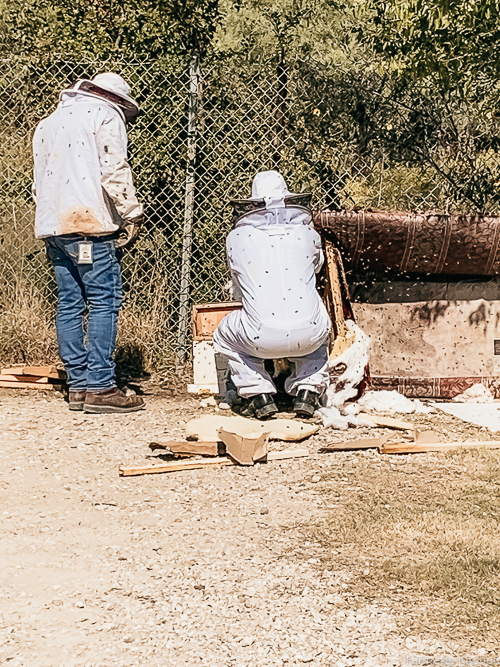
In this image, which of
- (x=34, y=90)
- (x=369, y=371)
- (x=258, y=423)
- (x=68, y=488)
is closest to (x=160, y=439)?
(x=258, y=423)

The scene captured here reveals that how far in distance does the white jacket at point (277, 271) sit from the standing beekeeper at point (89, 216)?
2.53 ft

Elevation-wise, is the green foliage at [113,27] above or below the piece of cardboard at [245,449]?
above

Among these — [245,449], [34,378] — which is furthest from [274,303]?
[34,378]

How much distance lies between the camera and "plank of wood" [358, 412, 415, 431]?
20.7 ft

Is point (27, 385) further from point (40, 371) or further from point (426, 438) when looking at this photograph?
point (426, 438)

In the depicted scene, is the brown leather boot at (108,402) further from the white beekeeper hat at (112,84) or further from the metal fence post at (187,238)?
the white beekeeper hat at (112,84)

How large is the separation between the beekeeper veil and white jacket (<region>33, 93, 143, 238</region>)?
704 mm

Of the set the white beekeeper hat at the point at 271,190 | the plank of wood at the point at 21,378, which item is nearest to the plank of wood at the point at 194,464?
the white beekeeper hat at the point at 271,190

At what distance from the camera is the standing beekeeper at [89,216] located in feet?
21.7

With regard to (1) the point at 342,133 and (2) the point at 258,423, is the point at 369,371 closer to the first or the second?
(2) the point at 258,423

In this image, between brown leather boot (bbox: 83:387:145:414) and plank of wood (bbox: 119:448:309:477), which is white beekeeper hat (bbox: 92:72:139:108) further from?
plank of wood (bbox: 119:448:309:477)

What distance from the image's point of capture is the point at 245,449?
18.1 ft

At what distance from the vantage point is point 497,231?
23.4 ft

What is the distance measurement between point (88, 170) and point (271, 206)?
1.19m
